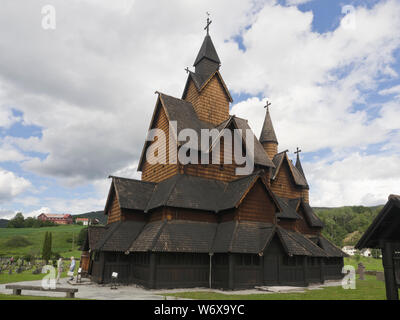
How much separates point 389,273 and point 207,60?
96.9 feet

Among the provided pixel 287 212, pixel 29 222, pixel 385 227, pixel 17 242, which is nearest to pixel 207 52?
pixel 287 212

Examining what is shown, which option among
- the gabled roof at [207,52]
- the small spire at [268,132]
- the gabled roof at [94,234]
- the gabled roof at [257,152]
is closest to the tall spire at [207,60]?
the gabled roof at [207,52]

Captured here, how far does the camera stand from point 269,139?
41.1 m

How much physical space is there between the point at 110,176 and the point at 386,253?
24.5 m

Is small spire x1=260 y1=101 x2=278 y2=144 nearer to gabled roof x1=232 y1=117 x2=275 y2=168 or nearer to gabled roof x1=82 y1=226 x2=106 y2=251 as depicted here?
gabled roof x1=232 y1=117 x2=275 y2=168

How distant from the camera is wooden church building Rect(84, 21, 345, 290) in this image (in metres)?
22.3

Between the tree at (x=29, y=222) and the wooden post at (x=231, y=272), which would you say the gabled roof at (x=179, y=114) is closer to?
the wooden post at (x=231, y=272)

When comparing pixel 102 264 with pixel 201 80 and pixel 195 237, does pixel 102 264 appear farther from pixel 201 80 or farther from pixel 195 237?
pixel 201 80

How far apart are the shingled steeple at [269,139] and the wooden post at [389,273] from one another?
31.0 metres

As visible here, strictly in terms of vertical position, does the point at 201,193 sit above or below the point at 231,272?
above

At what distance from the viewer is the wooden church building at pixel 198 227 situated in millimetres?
22344

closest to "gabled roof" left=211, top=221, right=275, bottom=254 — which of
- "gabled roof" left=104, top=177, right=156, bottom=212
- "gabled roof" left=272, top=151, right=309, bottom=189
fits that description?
"gabled roof" left=104, top=177, right=156, bottom=212
